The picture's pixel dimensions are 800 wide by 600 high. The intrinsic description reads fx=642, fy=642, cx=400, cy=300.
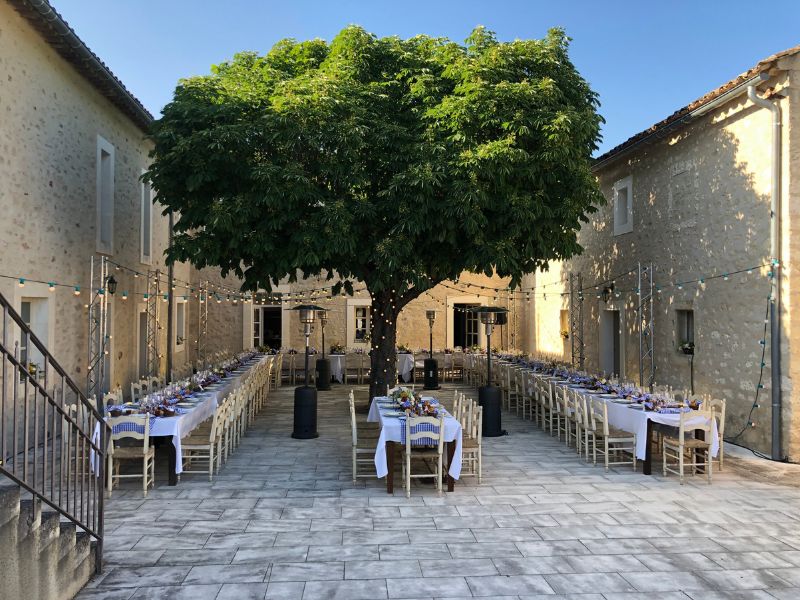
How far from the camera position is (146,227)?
1557 cm

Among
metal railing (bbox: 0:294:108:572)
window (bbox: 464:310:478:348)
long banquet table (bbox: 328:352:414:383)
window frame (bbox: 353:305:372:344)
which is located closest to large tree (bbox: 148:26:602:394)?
metal railing (bbox: 0:294:108:572)

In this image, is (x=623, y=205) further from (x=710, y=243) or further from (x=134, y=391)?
(x=134, y=391)

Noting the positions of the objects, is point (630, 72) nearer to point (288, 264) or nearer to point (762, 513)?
point (288, 264)

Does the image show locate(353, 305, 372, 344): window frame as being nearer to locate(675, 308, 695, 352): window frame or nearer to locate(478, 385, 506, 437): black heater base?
locate(478, 385, 506, 437): black heater base

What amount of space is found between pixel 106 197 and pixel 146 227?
2.68m

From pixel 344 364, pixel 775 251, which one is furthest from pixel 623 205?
pixel 344 364

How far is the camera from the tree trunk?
41.6 feet

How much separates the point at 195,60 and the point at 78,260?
4.45 m

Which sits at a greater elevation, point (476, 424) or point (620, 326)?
point (620, 326)

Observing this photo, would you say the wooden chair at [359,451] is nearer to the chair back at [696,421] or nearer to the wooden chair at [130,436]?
the wooden chair at [130,436]

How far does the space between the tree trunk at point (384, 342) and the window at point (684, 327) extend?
5.33 m

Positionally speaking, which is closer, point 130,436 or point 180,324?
point 130,436

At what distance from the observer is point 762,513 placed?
6.73m

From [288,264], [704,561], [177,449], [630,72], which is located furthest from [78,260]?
[630,72]
